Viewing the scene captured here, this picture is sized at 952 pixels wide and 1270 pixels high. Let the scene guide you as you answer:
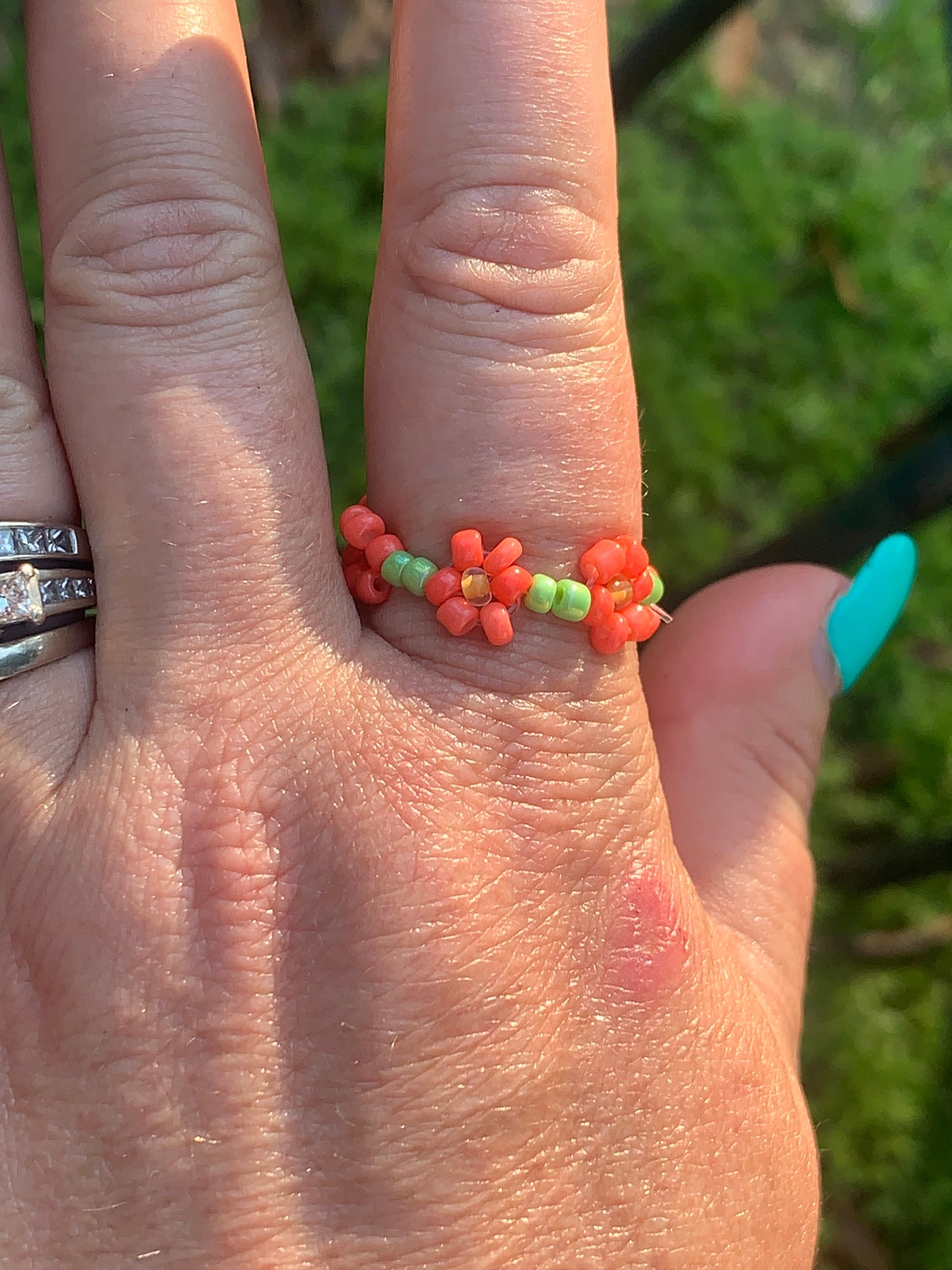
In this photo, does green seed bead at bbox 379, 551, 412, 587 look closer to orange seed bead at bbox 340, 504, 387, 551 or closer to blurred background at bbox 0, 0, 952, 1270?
orange seed bead at bbox 340, 504, 387, 551

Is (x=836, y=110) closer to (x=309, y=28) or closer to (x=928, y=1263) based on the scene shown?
(x=309, y=28)

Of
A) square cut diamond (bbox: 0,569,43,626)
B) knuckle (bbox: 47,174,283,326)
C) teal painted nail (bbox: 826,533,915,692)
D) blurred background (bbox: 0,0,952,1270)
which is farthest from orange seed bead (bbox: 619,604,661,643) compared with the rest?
blurred background (bbox: 0,0,952,1270)

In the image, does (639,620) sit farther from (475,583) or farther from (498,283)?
(498,283)

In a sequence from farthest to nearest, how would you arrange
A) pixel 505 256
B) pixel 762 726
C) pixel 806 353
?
pixel 806 353 < pixel 762 726 < pixel 505 256

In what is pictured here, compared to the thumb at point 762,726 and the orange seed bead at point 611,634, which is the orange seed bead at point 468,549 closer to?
the orange seed bead at point 611,634

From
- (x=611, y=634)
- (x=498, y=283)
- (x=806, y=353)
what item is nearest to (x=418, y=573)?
(x=611, y=634)
